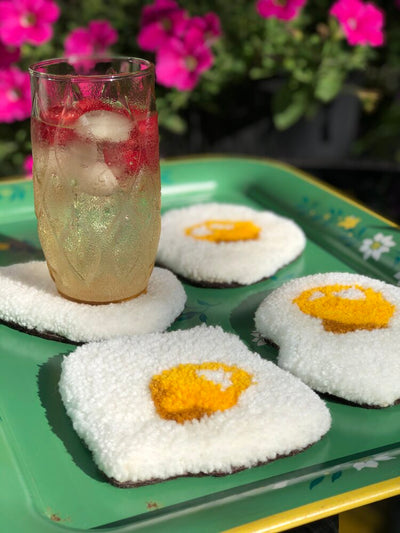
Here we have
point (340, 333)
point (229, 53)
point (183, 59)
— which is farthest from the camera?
point (229, 53)

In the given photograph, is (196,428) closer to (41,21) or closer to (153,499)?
(153,499)

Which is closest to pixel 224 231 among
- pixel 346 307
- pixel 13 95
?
pixel 346 307

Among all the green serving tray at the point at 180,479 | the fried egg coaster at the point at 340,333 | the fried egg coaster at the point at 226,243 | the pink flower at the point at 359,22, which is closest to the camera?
the green serving tray at the point at 180,479

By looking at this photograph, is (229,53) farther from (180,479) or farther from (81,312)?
(180,479)

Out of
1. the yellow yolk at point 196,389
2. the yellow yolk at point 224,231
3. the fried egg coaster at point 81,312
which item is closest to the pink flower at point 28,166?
the yellow yolk at point 224,231

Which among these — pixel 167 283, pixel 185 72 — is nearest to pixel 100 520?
pixel 167 283

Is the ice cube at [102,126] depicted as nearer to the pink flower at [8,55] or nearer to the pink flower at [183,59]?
the pink flower at [183,59]
